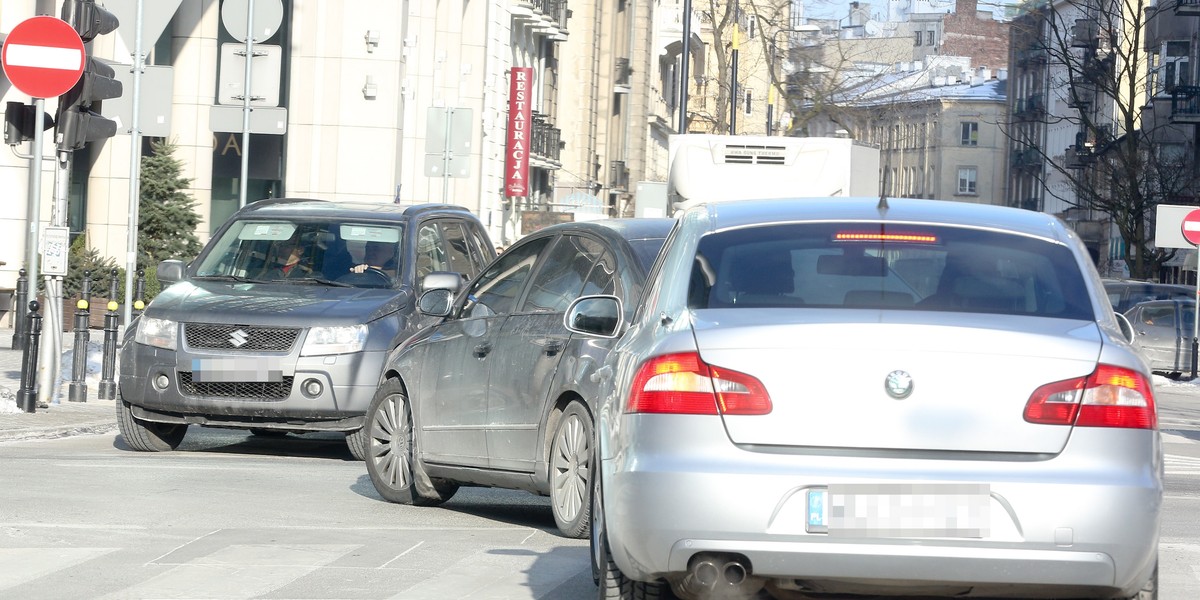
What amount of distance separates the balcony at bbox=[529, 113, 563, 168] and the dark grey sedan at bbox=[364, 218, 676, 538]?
143 feet

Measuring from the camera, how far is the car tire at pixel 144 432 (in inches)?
495

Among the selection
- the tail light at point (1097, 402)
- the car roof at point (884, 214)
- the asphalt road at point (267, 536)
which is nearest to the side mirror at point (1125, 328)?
the car roof at point (884, 214)

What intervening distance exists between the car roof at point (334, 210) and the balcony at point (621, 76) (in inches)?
2242

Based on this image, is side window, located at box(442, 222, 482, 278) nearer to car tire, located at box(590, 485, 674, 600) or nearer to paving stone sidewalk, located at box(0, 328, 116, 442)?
paving stone sidewalk, located at box(0, 328, 116, 442)

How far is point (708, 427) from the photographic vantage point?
540cm

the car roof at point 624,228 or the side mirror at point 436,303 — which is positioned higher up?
the car roof at point 624,228

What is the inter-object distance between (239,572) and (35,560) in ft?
2.96

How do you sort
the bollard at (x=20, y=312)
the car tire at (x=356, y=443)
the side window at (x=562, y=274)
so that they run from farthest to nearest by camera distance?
the bollard at (x=20, y=312), the car tire at (x=356, y=443), the side window at (x=562, y=274)

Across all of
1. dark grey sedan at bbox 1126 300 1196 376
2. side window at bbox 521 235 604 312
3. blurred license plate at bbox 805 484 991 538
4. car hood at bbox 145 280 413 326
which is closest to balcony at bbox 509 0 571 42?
dark grey sedan at bbox 1126 300 1196 376

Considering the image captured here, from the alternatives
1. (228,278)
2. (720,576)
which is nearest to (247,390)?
(228,278)

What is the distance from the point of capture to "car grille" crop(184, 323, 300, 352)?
39.5 ft

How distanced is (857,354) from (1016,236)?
3.30ft

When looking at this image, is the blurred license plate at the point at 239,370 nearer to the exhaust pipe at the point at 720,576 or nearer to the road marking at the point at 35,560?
the road marking at the point at 35,560

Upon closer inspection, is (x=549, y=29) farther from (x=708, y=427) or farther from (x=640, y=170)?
(x=708, y=427)
